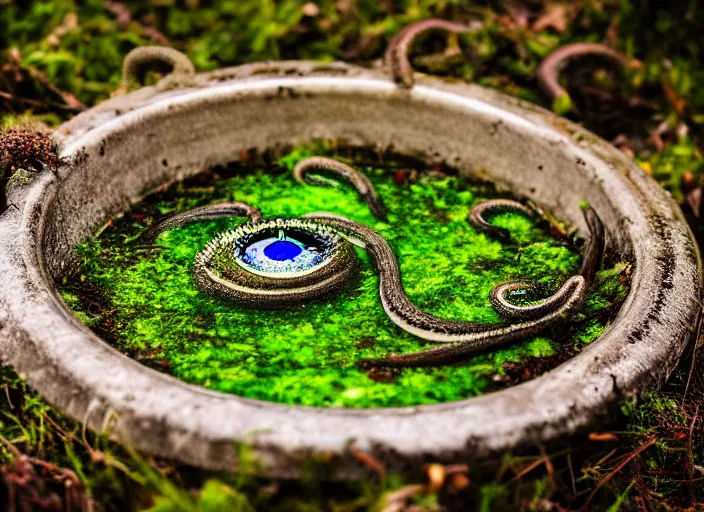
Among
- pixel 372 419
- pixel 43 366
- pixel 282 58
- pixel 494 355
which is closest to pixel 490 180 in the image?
pixel 494 355

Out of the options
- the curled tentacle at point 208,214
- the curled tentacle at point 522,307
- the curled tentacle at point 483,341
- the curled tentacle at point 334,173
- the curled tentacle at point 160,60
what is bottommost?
the curled tentacle at point 483,341

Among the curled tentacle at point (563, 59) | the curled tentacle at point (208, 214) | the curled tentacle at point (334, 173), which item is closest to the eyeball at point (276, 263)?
the curled tentacle at point (208, 214)

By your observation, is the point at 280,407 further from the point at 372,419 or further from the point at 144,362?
the point at 144,362

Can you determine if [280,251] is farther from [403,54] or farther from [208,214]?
[403,54]

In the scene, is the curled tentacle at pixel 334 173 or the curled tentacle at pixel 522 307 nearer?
the curled tentacle at pixel 522 307

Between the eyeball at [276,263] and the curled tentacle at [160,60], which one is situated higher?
the curled tentacle at [160,60]

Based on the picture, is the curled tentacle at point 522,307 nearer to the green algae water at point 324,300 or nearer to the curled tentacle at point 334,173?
the green algae water at point 324,300

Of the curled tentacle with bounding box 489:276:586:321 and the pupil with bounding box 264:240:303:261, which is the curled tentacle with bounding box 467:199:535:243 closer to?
the curled tentacle with bounding box 489:276:586:321
